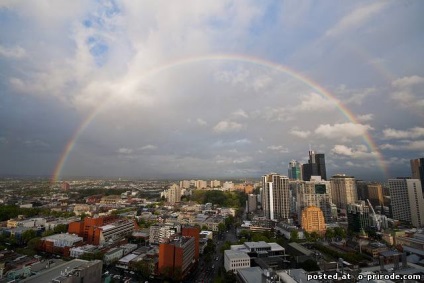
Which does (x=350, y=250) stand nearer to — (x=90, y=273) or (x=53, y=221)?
(x=90, y=273)

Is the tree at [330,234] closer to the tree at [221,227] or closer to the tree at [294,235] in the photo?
the tree at [294,235]

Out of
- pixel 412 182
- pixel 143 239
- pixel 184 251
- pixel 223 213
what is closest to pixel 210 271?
pixel 184 251

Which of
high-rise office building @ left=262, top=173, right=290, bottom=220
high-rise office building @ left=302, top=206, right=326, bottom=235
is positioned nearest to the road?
high-rise office building @ left=302, top=206, right=326, bottom=235

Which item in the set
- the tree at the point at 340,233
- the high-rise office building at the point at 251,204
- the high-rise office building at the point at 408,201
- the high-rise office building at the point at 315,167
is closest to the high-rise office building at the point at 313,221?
the tree at the point at 340,233

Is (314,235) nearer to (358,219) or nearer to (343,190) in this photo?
(358,219)

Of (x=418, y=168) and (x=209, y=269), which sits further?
(x=418, y=168)

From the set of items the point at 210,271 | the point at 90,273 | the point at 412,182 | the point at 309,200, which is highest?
the point at 412,182

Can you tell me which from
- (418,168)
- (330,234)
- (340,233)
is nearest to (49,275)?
(330,234)
